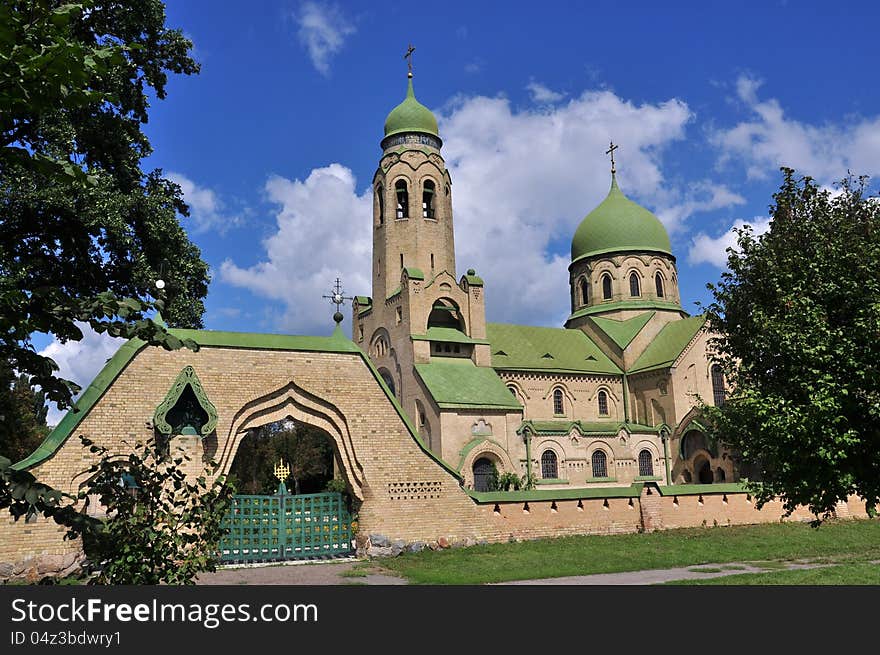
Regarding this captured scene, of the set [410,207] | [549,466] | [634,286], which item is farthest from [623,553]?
[634,286]

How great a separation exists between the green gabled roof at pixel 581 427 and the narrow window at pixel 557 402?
99 cm

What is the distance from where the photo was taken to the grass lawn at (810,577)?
11.2 metres

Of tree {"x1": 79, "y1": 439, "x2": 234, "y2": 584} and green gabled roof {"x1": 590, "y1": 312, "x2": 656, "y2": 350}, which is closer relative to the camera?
tree {"x1": 79, "y1": 439, "x2": 234, "y2": 584}

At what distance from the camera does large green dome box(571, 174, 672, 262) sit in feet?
153

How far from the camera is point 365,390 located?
637 inches

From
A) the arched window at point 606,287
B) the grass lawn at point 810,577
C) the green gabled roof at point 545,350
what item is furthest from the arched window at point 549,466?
the grass lawn at point 810,577

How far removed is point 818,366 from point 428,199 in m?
29.0

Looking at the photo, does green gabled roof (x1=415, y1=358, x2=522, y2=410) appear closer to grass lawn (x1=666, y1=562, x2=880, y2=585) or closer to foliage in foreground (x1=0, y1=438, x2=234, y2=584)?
grass lawn (x1=666, y1=562, x2=880, y2=585)

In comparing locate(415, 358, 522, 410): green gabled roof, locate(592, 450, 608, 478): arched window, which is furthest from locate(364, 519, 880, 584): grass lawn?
locate(592, 450, 608, 478): arched window

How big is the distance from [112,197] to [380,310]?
21270mm

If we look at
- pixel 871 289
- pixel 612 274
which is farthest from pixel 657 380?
pixel 871 289

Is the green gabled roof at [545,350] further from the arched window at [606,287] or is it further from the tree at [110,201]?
the tree at [110,201]

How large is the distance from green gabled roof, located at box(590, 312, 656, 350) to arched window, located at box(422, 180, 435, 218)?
1348cm
